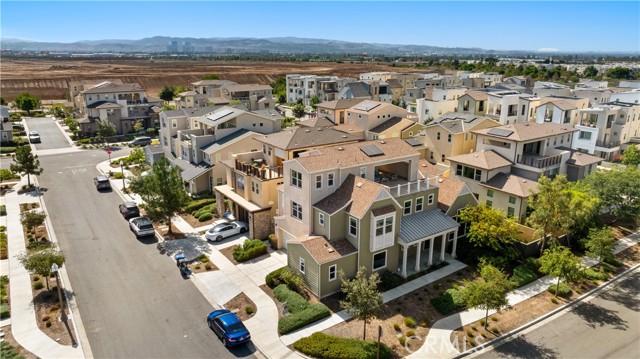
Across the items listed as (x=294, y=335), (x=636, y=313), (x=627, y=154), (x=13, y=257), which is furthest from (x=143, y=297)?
(x=627, y=154)

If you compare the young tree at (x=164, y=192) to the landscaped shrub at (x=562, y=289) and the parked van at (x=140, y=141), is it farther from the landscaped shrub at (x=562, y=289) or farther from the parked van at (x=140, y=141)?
the parked van at (x=140, y=141)

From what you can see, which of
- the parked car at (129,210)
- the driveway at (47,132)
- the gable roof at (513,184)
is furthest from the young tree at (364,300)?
the driveway at (47,132)

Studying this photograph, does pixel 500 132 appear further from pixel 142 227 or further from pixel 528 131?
pixel 142 227

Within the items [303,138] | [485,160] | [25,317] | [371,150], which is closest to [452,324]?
[371,150]

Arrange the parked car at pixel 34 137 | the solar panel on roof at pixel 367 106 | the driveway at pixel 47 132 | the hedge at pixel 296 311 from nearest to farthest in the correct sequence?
1. the hedge at pixel 296 311
2. the solar panel on roof at pixel 367 106
3. the driveway at pixel 47 132
4. the parked car at pixel 34 137

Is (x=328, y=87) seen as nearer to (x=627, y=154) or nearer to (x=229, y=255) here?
(x=627, y=154)

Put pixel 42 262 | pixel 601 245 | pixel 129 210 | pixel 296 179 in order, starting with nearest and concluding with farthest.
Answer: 1. pixel 42 262
2. pixel 296 179
3. pixel 601 245
4. pixel 129 210

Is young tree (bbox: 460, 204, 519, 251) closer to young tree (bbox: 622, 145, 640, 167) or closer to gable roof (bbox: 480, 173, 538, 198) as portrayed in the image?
gable roof (bbox: 480, 173, 538, 198)

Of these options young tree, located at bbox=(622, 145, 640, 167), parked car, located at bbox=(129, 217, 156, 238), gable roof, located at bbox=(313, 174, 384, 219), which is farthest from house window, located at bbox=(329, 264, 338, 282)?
young tree, located at bbox=(622, 145, 640, 167)
